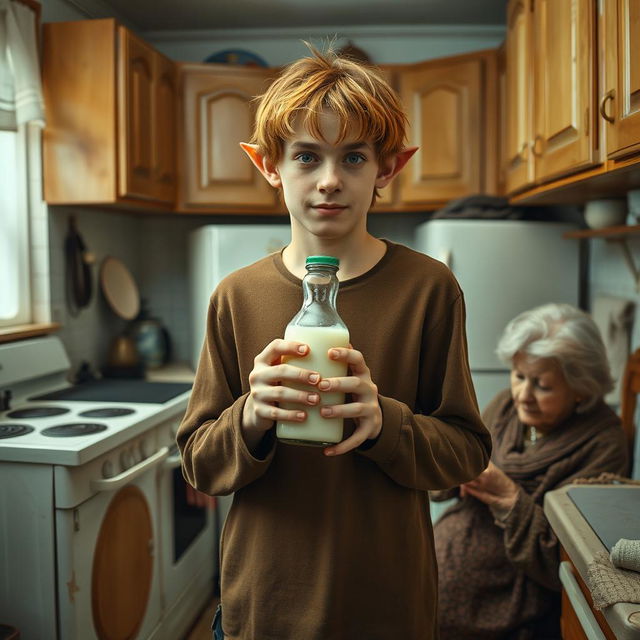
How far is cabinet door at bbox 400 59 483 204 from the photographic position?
290 cm

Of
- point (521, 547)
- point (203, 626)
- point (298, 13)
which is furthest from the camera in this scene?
point (298, 13)

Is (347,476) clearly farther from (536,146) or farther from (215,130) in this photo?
(215,130)

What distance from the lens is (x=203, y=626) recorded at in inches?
105

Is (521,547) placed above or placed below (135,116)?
below

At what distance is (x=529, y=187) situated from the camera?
7.37 ft

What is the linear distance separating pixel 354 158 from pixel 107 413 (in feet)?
5.11

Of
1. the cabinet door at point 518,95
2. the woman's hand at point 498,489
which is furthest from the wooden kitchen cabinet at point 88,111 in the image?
the woman's hand at point 498,489

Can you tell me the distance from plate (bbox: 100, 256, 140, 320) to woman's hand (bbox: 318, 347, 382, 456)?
7.86 ft

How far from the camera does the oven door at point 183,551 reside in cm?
235

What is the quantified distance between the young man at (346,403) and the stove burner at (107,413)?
1278 mm

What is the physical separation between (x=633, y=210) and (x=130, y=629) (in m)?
1.99

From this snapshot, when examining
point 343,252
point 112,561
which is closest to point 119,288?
point 112,561

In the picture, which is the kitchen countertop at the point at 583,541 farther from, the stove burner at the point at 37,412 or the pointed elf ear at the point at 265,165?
the stove burner at the point at 37,412

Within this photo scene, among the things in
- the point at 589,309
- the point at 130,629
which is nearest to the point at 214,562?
the point at 130,629
